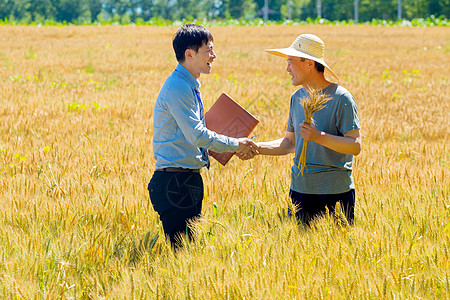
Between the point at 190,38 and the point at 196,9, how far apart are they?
93880 mm

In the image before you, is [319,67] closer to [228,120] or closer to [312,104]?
[312,104]

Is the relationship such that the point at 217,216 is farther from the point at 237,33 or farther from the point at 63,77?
the point at 237,33

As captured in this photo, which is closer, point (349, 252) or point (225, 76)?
point (349, 252)

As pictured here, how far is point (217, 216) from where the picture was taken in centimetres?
350

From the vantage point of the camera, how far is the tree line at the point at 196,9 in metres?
67.0

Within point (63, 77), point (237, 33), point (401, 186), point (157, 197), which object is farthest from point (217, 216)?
point (237, 33)

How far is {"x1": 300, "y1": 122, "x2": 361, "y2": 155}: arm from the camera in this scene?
3008 millimetres

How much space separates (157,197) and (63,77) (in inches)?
433

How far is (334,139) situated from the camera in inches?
122

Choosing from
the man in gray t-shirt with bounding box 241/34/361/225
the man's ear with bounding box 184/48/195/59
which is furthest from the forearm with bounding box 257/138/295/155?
the man's ear with bounding box 184/48/195/59

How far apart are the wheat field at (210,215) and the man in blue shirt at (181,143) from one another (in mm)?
190

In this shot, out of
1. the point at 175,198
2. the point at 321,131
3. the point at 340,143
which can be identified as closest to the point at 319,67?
the point at 321,131

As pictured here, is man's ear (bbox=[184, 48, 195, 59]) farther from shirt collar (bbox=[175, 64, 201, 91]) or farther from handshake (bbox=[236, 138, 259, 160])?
handshake (bbox=[236, 138, 259, 160])

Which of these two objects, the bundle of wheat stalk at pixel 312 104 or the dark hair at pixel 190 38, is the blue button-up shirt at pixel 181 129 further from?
the bundle of wheat stalk at pixel 312 104
